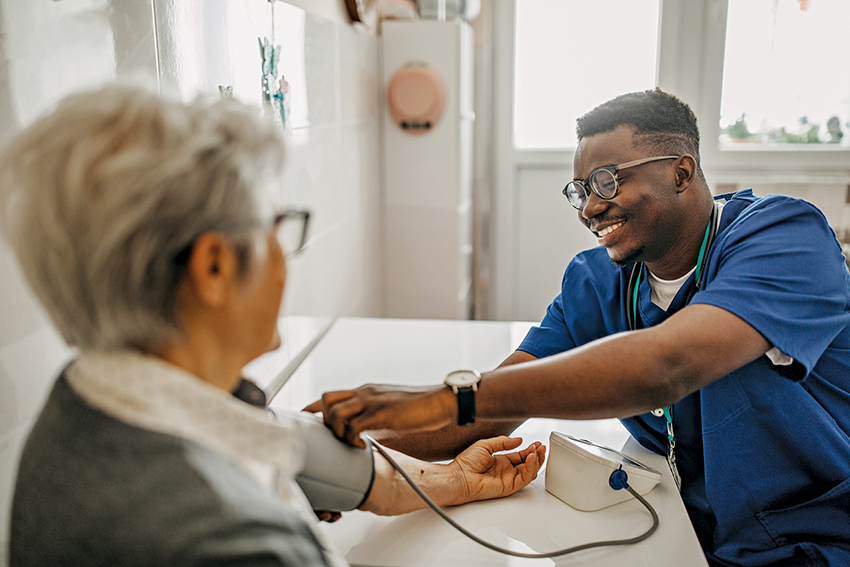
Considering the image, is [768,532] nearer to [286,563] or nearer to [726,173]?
[286,563]

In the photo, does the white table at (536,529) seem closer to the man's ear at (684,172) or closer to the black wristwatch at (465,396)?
the black wristwatch at (465,396)

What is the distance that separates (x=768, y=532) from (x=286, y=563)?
899 millimetres

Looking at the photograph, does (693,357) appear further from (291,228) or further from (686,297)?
(291,228)


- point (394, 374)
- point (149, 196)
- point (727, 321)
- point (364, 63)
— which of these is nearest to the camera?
point (149, 196)

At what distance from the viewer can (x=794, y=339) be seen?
1000mm

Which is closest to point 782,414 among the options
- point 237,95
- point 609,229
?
point 609,229

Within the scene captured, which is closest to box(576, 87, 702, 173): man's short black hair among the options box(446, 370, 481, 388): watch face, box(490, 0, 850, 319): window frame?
box(446, 370, 481, 388): watch face

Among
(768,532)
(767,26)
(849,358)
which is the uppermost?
(767,26)

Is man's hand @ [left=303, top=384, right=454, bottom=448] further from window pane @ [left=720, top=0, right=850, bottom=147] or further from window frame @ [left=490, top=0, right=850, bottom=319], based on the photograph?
window pane @ [left=720, top=0, right=850, bottom=147]

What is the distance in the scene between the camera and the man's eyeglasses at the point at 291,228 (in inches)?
24.9

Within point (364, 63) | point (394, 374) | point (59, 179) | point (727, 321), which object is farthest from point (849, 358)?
point (364, 63)

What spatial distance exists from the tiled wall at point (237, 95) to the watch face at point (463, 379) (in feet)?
1.63

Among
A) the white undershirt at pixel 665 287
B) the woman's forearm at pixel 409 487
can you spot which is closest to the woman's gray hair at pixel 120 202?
the woman's forearm at pixel 409 487

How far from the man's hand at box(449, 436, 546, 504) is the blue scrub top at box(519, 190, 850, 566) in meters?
0.27
